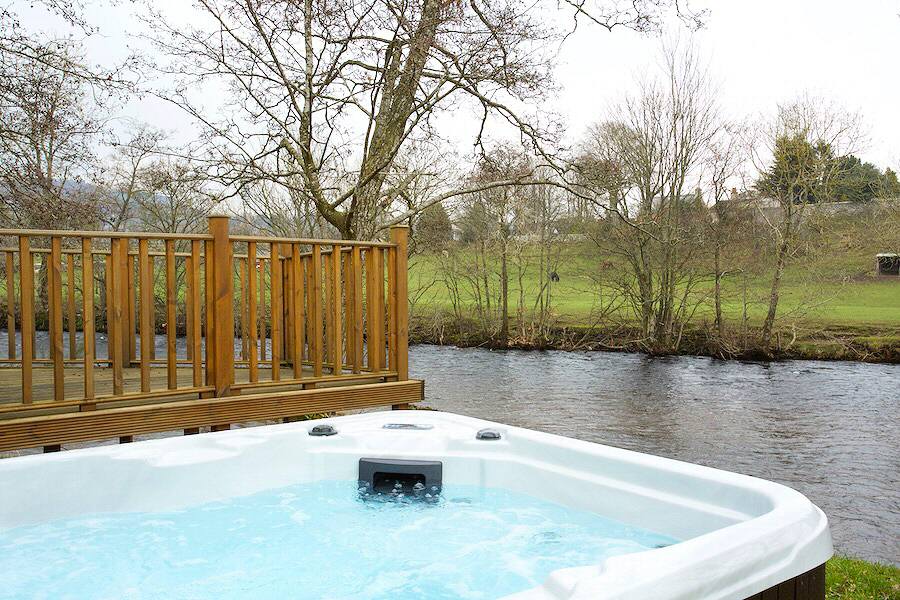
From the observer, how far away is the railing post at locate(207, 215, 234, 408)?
3.87 metres

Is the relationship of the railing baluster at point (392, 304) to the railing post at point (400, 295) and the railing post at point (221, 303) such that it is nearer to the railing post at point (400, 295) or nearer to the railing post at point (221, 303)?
the railing post at point (400, 295)

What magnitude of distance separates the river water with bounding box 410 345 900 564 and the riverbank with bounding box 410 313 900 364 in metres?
0.36

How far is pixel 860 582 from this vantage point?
3.22 m

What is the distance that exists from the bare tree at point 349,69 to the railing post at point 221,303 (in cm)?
349

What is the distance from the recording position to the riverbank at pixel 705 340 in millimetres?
11703

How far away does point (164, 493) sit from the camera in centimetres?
318

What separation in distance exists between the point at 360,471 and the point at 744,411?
648 cm

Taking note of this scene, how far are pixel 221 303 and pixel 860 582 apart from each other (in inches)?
131

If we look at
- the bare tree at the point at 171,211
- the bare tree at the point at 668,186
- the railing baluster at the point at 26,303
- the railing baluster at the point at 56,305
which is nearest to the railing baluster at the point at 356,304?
the railing baluster at the point at 56,305

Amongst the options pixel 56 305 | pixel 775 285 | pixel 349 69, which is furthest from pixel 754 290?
pixel 56 305

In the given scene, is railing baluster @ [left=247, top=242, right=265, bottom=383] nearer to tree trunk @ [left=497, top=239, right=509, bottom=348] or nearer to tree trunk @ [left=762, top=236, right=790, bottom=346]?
tree trunk @ [left=497, top=239, right=509, bottom=348]

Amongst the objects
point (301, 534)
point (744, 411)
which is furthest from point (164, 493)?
point (744, 411)

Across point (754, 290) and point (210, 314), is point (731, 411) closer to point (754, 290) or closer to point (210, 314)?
point (754, 290)

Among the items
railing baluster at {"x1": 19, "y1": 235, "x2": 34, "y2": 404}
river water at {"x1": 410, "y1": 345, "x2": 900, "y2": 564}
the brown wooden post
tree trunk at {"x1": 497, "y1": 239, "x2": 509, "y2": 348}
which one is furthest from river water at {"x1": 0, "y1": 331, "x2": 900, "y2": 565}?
railing baluster at {"x1": 19, "y1": 235, "x2": 34, "y2": 404}
